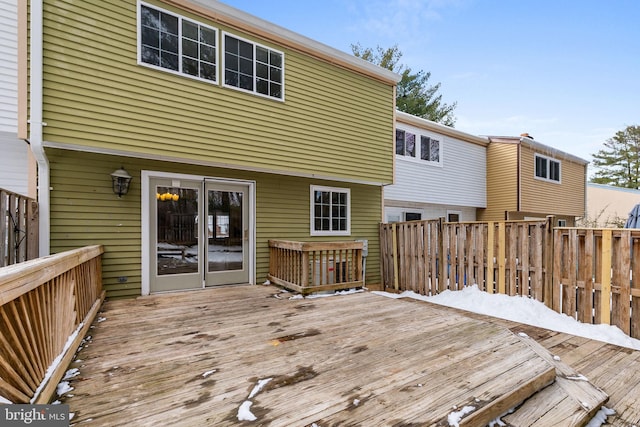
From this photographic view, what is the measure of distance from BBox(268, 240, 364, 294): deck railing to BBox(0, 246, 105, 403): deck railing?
2962mm

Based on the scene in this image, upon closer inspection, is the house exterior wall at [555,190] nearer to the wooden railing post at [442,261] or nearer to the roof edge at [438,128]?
the roof edge at [438,128]

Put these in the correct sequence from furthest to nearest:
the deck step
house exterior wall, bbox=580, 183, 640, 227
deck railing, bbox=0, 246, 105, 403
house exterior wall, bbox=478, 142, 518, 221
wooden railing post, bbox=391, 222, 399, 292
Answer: house exterior wall, bbox=580, 183, 640, 227
house exterior wall, bbox=478, 142, 518, 221
wooden railing post, bbox=391, 222, 399, 292
the deck step
deck railing, bbox=0, 246, 105, 403

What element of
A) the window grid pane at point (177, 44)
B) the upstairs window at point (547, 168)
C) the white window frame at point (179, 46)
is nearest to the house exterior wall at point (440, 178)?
the upstairs window at point (547, 168)

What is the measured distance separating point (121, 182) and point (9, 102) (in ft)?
7.81

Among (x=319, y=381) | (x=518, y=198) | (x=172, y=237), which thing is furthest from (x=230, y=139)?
(x=518, y=198)

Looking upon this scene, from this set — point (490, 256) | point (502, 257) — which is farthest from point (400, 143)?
point (502, 257)

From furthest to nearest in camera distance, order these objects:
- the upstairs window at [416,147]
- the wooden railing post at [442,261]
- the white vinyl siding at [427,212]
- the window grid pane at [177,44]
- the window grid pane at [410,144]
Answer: the white vinyl siding at [427,212] → the window grid pane at [410,144] → the upstairs window at [416,147] → the wooden railing post at [442,261] → the window grid pane at [177,44]

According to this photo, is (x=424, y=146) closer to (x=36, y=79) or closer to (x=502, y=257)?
(x=502, y=257)

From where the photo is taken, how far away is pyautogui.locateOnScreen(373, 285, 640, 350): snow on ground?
364 centimetres

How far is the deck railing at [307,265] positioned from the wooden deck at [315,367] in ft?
3.57

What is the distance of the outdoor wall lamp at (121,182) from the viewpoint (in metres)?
4.57

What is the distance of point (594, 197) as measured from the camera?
64.7 ft

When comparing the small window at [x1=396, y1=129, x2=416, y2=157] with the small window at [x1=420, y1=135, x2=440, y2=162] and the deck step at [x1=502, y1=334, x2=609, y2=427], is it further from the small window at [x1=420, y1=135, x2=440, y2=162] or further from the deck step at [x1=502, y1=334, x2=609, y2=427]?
the deck step at [x1=502, y1=334, x2=609, y2=427]

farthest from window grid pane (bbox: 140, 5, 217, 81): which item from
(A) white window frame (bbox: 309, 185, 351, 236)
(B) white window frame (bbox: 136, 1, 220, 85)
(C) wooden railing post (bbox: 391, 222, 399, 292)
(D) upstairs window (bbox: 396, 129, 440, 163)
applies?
(D) upstairs window (bbox: 396, 129, 440, 163)
